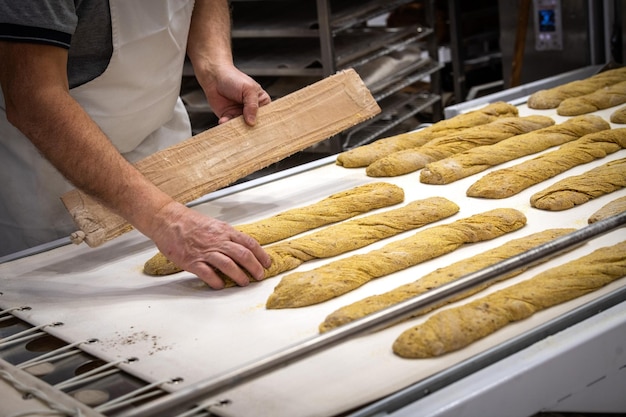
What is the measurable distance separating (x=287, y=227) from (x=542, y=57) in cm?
242

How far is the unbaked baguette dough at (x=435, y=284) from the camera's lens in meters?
1.68

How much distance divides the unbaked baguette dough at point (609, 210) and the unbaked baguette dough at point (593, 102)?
3.39ft

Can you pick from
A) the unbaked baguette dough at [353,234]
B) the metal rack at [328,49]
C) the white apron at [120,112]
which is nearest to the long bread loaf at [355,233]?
the unbaked baguette dough at [353,234]

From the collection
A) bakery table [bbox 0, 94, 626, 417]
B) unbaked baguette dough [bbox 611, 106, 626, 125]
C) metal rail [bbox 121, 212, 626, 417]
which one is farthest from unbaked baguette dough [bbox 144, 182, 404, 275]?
unbaked baguette dough [bbox 611, 106, 626, 125]

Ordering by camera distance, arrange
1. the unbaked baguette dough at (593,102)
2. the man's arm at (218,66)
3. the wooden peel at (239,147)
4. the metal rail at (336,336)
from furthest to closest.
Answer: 1. the unbaked baguette dough at (593,102)
2. the man's arm at (218,66)
3. the wooden peel at (239,147)
4. the metal rail at (336,336)

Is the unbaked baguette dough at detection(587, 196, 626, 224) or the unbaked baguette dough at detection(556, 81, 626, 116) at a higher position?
the unbaked baguette dough at detection(556, 81, 626, 116)

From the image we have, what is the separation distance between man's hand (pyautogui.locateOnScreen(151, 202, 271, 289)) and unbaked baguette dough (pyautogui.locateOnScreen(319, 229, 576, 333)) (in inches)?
13.1

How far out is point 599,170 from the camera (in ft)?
7.99

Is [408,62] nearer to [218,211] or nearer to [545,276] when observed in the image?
[218,211]

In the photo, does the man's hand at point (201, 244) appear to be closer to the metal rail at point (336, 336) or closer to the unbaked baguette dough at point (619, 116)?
the metal rail at point (336, 336)

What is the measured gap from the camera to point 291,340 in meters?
1.69

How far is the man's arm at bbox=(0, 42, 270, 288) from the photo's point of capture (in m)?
1.88

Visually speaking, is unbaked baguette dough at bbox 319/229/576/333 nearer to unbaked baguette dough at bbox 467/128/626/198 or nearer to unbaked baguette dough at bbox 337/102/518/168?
unbaked baguette dough at bbox 467/128/626/198

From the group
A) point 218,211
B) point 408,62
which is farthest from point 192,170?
point 408,62
